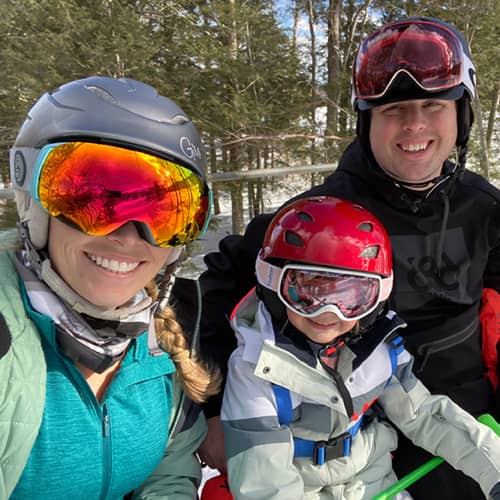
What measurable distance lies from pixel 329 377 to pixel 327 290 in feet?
1.17

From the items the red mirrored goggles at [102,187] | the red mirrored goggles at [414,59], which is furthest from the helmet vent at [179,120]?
the red mirrored goggles at [414,59]

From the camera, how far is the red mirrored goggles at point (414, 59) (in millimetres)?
2104

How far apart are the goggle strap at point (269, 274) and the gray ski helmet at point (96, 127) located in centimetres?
57

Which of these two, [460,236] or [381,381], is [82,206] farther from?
[460,236]

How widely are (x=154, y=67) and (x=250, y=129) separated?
240 centimetres

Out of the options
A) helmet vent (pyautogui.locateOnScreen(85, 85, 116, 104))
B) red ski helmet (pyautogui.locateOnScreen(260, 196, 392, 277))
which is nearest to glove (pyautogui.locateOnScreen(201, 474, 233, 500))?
red ski helmet (pyautogui.locateOnScreen(260, 196, 392, 277))

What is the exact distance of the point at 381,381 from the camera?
1.86 metres

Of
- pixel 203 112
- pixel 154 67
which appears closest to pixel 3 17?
pixel 154 67

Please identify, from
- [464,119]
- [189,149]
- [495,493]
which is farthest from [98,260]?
[464,119]

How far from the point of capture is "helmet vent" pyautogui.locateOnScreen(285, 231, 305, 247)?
5.87 ft

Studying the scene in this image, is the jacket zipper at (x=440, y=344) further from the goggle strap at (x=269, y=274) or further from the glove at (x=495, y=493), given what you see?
the goggle strap at (x=269, y=274)

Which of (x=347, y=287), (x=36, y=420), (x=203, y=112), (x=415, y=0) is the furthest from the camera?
(x=415, y=0)

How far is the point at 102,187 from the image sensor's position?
50.0 inches

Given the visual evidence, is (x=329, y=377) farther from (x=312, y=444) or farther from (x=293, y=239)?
(x=293, y=239)
